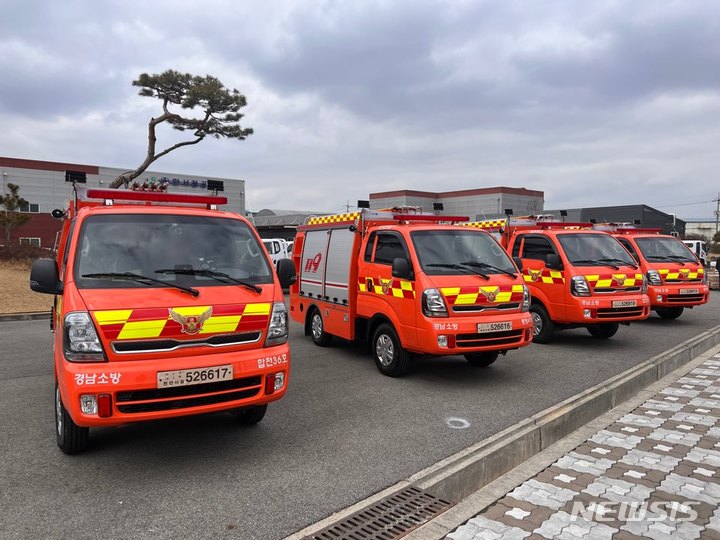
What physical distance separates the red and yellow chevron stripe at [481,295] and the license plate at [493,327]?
0.93 ft

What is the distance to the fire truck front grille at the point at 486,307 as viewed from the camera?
606 cm

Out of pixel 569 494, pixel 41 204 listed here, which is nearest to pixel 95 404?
pixel 569 494

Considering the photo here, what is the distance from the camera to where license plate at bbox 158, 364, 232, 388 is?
3561 millimetres

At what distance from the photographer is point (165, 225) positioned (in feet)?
14.5

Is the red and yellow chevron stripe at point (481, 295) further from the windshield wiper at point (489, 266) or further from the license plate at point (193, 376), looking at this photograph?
the license plate at point (193, 376)

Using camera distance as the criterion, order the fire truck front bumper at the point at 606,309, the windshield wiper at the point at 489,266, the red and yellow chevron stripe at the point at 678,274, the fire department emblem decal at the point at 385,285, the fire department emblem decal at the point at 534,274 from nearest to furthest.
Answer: the windshield wiper at the point at 489,266
the fire department emblem decal at the point at 385,285
the fire truck front bumper at the point at 606,309
the fire department emblem decal at the point at 534,274
the red and yellow chevron stripe at the point at 678,274

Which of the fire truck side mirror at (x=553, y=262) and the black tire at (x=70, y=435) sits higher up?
the fire truck side mirror at (x=553, y=262)

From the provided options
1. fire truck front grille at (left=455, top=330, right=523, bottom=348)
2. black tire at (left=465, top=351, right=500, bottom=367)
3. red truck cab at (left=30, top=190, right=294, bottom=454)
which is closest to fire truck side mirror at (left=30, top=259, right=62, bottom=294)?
red truck cab at (left=30, top=190, right=294, bottom=454)

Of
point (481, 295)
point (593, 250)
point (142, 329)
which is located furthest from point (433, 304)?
point (593, 250)

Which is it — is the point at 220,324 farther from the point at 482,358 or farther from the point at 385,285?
the point at 482,358

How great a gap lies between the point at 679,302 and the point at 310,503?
33.5 ft

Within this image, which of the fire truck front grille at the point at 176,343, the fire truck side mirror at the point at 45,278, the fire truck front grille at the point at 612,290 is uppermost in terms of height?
the fire truck side mirror at the point at 45,278

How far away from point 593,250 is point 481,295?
13.0 ft

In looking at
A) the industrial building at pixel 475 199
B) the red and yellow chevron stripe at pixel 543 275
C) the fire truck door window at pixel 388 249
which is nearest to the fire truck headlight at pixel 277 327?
the fire truck door window at pixel 388 249
